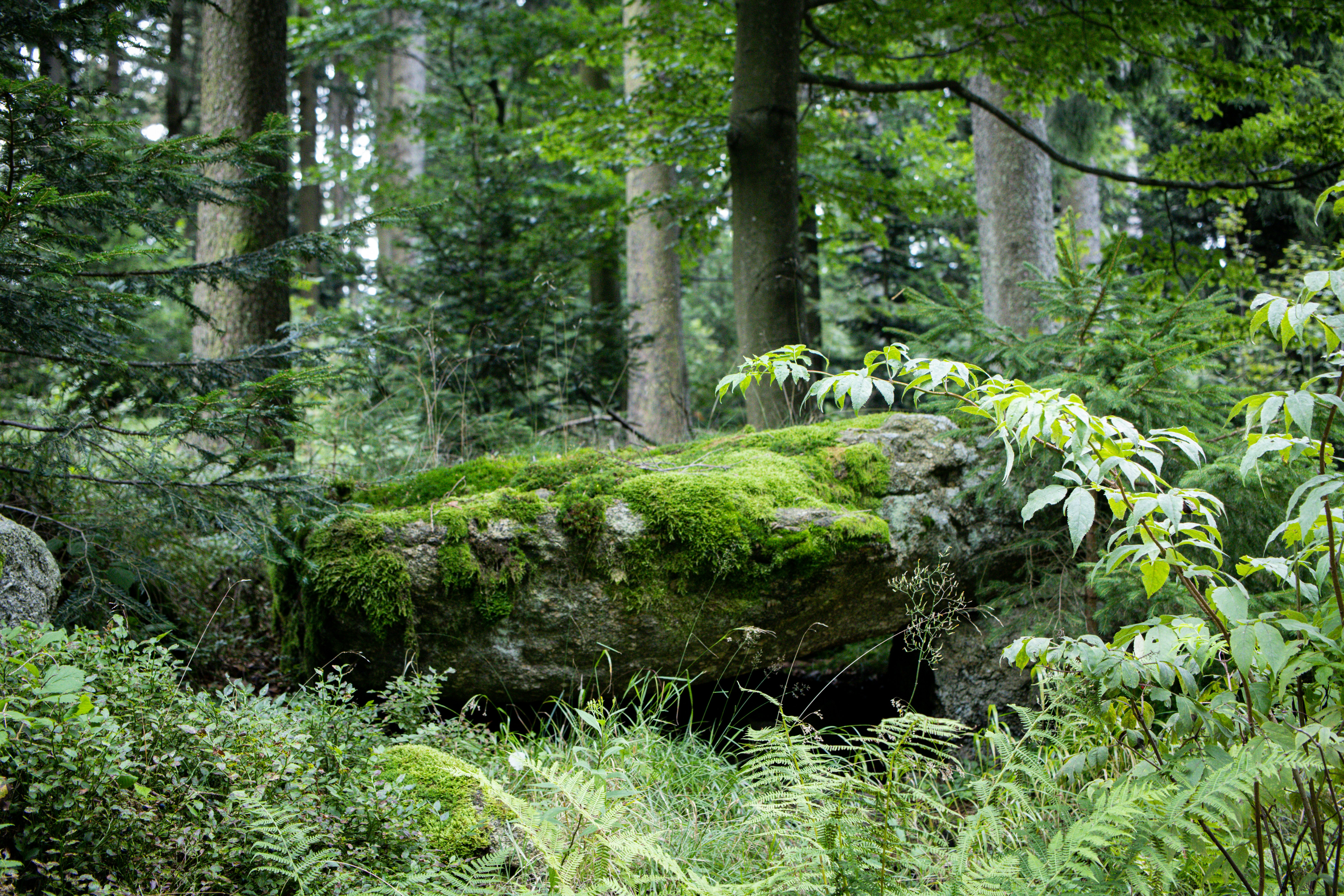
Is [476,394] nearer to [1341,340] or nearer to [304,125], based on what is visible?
[1341,340]

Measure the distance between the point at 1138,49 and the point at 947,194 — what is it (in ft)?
8.46

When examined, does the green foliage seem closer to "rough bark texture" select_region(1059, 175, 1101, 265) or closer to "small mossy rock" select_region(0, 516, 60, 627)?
"small mossy rock" select_region(0, 516, 60, 627)

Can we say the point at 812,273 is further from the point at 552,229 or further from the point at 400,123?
the point at 400,123

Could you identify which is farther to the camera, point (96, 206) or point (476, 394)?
point (476, 394)

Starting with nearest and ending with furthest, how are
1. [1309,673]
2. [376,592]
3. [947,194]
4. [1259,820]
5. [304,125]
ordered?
1. [1259,820]
2. [1309,673]
3. [376,592]
4. [947,194]
5. [304,125]

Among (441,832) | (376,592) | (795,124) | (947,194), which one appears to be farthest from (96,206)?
(947,194)

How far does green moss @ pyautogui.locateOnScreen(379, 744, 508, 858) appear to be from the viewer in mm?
2502

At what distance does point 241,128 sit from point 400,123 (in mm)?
7246

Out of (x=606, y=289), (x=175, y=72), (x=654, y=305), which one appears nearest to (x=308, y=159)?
A: (x=175, y=72)

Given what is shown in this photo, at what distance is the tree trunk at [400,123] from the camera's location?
36.0ft

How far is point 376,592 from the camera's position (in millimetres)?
3396

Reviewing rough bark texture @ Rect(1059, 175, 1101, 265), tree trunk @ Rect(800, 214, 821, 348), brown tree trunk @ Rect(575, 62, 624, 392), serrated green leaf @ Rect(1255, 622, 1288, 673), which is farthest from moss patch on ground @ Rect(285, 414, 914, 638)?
rough bark texture @ Rect(1059, 175, 1101, 265)

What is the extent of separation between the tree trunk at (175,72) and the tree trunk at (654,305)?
672cm

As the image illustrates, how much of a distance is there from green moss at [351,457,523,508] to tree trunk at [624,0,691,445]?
461 cm
